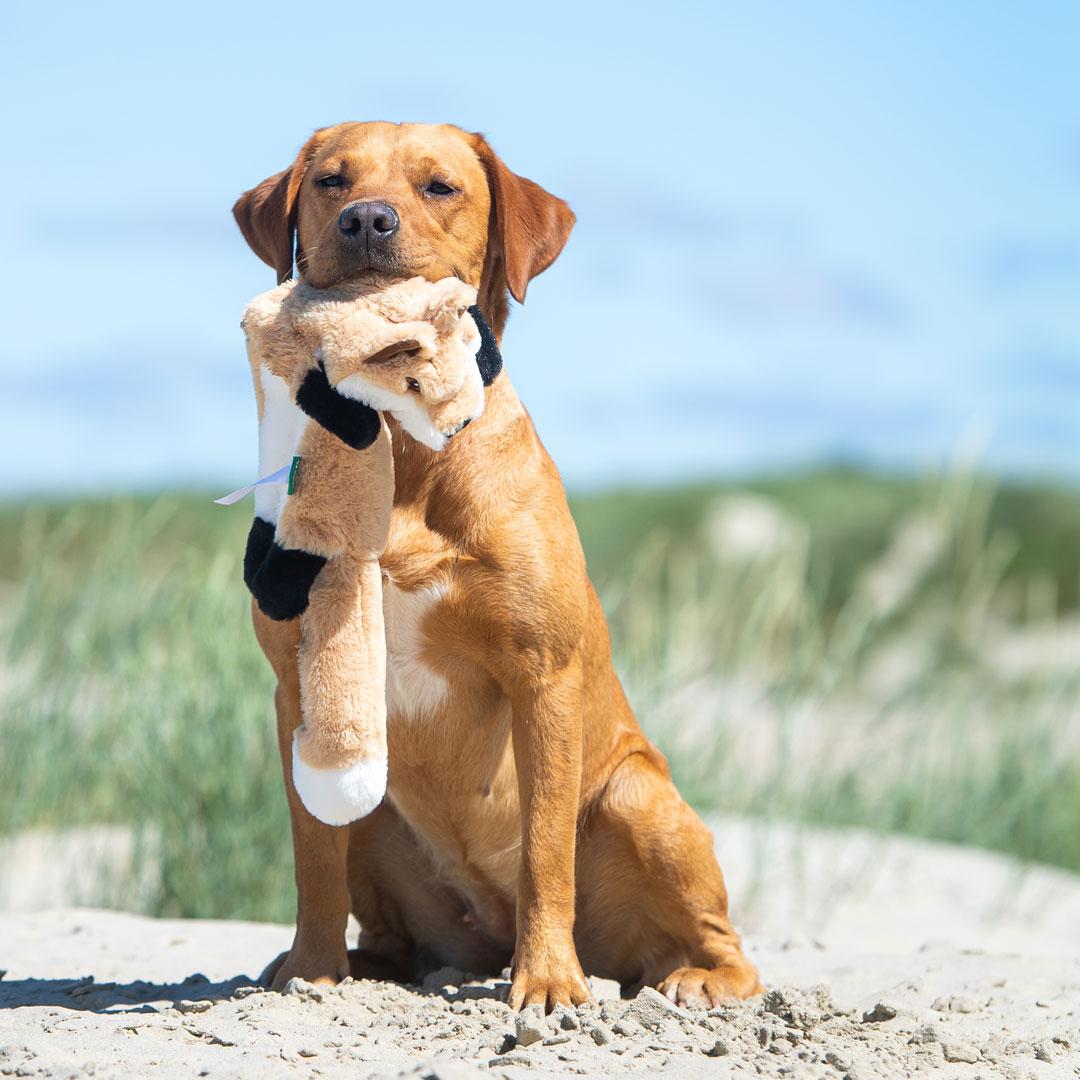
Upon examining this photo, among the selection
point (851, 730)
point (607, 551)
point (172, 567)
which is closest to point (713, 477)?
point (607, 551)

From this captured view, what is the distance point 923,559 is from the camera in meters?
7.80

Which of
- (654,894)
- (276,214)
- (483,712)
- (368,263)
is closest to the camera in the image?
(368,263)

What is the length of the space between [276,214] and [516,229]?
681 millimetres

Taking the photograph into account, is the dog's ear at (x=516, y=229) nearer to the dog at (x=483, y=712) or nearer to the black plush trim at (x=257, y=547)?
the dog at (x=483, y=712)

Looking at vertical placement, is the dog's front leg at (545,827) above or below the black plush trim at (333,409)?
below

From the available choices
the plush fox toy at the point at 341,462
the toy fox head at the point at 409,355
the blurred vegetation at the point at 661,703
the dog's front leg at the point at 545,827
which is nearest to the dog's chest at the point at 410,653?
the plush fox toy at the point at 341,462

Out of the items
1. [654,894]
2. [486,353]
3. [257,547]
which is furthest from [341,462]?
[654,894]

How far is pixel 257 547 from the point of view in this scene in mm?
3436

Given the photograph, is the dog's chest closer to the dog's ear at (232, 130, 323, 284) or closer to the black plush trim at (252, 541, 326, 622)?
the black plush trim at (252, 541, 326, 622)

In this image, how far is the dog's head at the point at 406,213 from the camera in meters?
3.49

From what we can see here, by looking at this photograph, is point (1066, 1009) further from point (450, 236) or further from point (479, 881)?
point (450, 236)

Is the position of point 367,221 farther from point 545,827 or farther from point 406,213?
point 545,827

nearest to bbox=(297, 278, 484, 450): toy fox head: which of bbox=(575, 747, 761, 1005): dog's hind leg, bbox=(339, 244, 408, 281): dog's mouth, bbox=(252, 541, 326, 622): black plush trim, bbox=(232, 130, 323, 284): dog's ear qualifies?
bbox=(339, 244, 408, 281): dog's mouth

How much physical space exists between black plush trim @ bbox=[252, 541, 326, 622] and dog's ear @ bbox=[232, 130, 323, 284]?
103 centimetres
